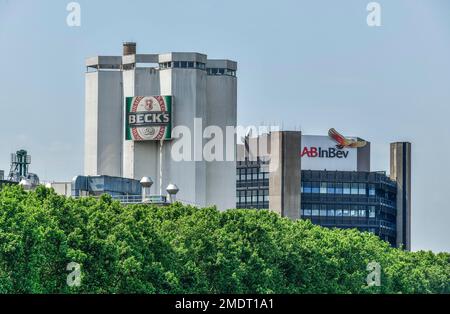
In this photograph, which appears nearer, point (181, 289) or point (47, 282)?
point (47, 282)

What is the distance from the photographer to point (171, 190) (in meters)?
175

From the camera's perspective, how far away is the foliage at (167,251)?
322 ft

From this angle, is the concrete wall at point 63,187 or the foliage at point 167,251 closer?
the foliage at point 167,251

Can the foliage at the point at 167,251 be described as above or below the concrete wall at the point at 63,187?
below

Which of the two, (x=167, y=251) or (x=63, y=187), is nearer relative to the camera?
(x=167, y=251)

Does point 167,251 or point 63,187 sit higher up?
point 63,187

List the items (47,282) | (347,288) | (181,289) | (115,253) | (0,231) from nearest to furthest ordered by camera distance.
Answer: (0,231) → (47,282) → (115,253) → (181,289) → (347,288)

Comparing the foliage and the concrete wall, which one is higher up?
the concrete wall

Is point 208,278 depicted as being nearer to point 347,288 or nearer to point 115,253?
point 115,253

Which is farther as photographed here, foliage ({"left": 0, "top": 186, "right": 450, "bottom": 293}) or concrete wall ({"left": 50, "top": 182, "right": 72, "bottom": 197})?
concrete wall ({"left": 50, "top": 182, "right": 72, "bottom": 197})

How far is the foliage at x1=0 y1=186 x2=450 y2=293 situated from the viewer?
3863 inches

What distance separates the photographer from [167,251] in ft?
389
